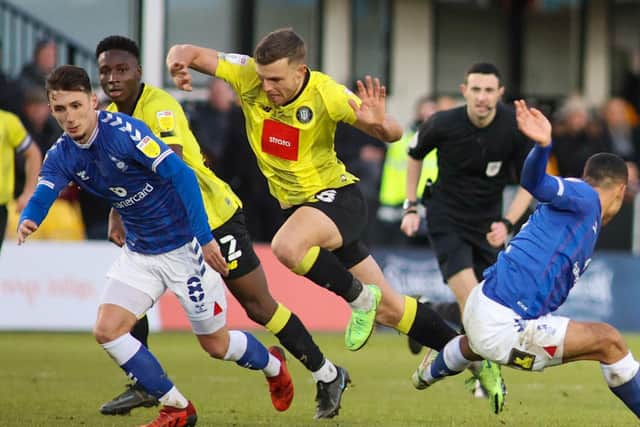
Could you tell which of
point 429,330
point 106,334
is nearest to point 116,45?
point 106,334

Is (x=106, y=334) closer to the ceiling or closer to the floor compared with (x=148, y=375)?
closer to the ceiling

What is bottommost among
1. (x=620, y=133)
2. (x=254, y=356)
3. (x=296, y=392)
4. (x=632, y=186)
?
(x=296, y=392)

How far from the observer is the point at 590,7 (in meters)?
22.0

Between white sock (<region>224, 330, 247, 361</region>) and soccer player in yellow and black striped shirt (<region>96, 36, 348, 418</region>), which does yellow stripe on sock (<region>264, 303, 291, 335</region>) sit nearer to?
soccer player in yellow and black striped shirt (<region>96, 36, 348, 418</region>)

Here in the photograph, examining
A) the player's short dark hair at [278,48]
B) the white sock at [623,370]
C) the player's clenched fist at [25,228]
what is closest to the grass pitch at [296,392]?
the white sock at [623,370]

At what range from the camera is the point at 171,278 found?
8.68 m

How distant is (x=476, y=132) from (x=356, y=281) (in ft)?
7.89

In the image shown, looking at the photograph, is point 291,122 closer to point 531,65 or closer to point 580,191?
point 580,191

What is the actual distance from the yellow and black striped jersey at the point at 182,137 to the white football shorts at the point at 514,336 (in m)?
1.91

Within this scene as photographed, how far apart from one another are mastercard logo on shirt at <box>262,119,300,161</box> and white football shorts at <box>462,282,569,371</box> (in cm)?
172

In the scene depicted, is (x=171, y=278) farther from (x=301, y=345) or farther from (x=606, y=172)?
(x=606, y=172)

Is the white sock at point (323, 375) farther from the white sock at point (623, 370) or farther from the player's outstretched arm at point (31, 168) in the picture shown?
the player's outstretched arm at point (31, 168)

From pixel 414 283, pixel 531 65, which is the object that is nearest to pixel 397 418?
pixel 414 283

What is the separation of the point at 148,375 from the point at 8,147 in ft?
12.9
